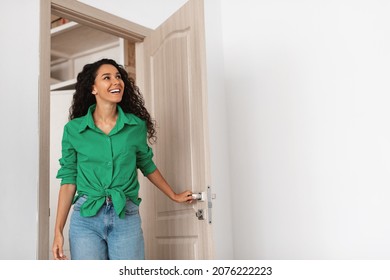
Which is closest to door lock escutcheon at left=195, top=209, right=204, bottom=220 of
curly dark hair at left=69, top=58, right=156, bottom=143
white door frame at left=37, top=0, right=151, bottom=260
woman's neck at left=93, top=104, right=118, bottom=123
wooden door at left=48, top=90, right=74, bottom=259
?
curly dark hair at left=69, top=58, right=156, bottom=143

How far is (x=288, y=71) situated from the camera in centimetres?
313

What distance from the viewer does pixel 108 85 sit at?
223 cm

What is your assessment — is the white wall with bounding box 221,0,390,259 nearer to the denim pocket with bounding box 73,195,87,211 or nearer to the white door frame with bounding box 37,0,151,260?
the white door frame with bounding box 37,0,151,260

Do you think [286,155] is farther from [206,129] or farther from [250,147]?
[206,129]

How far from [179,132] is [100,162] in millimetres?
654

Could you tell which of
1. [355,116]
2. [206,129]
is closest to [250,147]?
[355,116]

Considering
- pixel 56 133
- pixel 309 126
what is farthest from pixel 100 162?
pixel 56 133

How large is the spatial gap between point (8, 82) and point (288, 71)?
1.60 meters

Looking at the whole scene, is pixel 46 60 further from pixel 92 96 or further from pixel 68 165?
pixel 68 165

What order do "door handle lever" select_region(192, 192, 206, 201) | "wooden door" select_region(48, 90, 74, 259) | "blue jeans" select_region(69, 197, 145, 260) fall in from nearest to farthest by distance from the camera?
"blue jeans" select_region(69, 197, 145, 260), "door handle lever" select_region(192, 192, 206, 201), "wooden door" select_region(48, 90, 74, 259)

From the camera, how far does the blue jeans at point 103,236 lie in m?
2.04

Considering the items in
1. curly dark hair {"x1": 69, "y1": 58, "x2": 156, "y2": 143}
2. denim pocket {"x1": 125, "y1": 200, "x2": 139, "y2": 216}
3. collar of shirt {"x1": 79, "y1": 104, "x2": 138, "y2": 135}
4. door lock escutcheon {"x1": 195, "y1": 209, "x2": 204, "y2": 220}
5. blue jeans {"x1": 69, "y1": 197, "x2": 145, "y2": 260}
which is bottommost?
blue jeans {"x1": 69, "y1": 197, "x2": 145, "y2": 260}

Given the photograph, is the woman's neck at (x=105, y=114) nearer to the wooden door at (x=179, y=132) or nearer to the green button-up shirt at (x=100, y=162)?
the green button-up shirt at (x=100, y=162)

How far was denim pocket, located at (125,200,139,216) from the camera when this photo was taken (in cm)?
212
